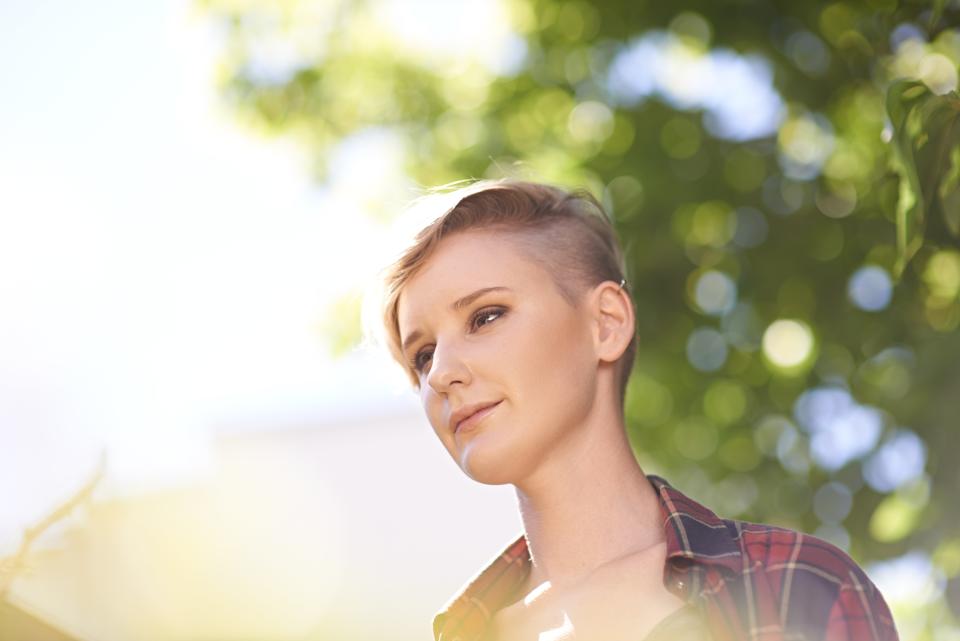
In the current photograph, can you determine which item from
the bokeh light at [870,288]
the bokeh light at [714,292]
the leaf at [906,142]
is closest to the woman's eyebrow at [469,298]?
the leaf at [906,142]

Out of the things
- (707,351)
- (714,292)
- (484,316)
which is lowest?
(484,316)

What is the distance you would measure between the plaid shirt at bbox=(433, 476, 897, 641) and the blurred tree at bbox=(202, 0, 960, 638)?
119 inches

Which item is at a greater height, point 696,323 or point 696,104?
point 696,104

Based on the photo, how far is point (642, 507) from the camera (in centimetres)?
236

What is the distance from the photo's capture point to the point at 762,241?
6.12 m

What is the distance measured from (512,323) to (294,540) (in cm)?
650

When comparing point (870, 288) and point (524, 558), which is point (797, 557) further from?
point (870, 288)

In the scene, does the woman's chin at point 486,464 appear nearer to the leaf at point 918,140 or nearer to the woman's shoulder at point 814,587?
the woman's shoulder at point 814,587

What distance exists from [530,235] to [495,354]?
1.24ft

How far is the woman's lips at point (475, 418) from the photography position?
7.38ft

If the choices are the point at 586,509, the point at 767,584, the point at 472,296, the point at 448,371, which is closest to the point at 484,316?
the point at 472,296

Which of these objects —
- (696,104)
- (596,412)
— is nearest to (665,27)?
(696,104)

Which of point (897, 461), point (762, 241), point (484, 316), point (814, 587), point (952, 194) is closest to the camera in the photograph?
point (814, 587)

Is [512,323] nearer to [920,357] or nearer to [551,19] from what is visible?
[920,357]
